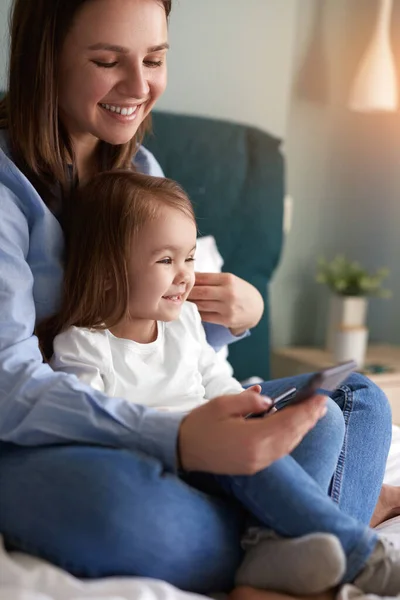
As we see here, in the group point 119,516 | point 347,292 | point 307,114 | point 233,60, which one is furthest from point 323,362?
point 119,516

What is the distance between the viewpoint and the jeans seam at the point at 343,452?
138cm

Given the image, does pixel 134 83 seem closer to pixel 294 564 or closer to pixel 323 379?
pixel 323 379

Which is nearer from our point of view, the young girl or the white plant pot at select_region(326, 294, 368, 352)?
the young girl

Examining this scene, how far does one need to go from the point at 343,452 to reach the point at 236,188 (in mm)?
1250

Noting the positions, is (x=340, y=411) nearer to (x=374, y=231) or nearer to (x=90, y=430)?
(x=90, y=430)

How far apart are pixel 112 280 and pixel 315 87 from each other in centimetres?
174

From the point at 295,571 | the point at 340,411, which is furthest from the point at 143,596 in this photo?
the point at 340,411

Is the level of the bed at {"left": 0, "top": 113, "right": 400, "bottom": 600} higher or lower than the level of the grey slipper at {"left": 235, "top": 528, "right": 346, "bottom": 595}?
higher

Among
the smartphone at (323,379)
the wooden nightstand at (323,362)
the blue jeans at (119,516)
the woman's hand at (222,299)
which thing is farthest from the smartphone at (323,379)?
the wooden nightstand at (323,362)

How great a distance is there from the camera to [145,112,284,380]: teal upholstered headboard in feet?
7.98

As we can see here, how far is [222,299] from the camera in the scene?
5.54 ft

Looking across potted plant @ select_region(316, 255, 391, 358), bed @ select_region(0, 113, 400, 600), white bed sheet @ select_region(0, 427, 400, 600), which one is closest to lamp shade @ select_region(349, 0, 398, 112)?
bed @ select_region(0, 113, 400, 600)

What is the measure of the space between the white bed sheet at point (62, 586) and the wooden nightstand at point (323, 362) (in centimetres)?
157

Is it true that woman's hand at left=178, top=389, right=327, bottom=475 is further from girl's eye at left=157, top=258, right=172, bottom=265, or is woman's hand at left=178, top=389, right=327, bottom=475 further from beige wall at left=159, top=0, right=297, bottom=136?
beige wall at left=159, top=0, right=297, bottom=136
